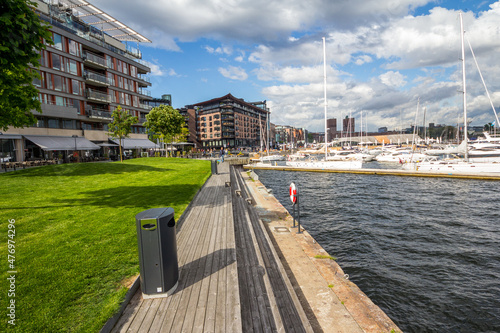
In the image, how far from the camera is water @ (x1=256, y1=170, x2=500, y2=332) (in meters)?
7.12

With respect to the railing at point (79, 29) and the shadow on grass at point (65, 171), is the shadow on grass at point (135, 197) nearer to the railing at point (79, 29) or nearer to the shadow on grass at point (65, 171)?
the shadow on grass at point (65, 171)

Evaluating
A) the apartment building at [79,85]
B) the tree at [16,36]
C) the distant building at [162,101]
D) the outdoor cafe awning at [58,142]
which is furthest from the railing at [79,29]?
the distant building at [162,101]

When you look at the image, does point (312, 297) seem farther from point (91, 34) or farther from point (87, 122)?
point (91, 34)

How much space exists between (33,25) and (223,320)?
8994mm

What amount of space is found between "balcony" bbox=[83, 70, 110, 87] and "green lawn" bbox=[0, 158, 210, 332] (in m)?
31.2

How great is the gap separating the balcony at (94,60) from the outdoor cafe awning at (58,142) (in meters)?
12.9

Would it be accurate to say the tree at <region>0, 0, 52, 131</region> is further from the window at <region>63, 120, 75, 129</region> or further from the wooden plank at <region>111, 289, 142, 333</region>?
the window at <region>63, 120, 75, 129</region>

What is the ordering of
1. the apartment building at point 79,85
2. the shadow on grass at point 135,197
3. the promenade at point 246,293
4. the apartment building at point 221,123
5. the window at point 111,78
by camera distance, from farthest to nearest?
the apartment building at point 221,123
the window at point 111,78
the apartment building at point 79,85
the shadow on grass at point 135,197
the promenade at point 246,293

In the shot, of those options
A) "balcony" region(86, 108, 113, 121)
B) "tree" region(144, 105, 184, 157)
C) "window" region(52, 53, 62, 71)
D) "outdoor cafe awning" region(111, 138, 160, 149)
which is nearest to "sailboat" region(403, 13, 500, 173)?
"tree" region(144, 105, 184, 157)

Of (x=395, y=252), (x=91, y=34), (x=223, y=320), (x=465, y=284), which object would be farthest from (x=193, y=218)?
(x=91, y=34)

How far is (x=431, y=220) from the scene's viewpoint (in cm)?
1523

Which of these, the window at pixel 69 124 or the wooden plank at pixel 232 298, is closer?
the wooden plank at pixel 232 298

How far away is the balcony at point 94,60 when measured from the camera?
38.8 meters

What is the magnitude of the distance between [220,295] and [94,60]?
1883 inches
